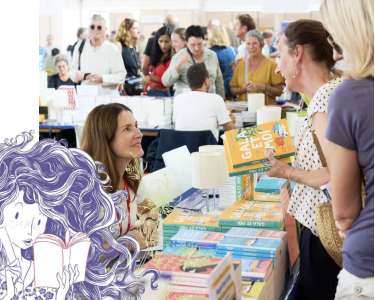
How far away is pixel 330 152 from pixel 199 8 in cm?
777

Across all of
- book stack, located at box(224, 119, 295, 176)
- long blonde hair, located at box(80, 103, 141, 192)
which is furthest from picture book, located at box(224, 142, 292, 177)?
long blonde hair, located at box(80, 103, 141, 192)

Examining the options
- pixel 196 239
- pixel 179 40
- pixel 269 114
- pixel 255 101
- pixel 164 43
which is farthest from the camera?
pixel 164 43

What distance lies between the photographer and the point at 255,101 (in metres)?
5.62

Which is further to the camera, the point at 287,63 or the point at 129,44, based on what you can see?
the point at 129,44

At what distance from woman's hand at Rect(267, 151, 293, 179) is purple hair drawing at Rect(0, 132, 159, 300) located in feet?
2.53

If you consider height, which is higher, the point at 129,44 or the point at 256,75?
the point at 129,44

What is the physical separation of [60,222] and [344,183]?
26.7 inches

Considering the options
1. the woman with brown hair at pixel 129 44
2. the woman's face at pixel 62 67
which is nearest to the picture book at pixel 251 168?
the woman with brown hair at pixel 129 44

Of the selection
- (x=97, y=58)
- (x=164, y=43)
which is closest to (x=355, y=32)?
(x=97, y=58)

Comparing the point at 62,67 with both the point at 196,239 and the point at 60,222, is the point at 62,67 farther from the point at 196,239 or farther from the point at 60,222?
the point at 60,222

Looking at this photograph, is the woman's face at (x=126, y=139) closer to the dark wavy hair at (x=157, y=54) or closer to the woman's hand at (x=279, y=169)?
the woman's hand at (x=279, y=169)

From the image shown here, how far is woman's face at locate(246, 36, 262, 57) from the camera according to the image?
20.2 feet

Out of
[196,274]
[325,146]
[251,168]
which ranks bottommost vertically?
[196,274]

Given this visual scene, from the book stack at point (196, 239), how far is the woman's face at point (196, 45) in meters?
4.11
